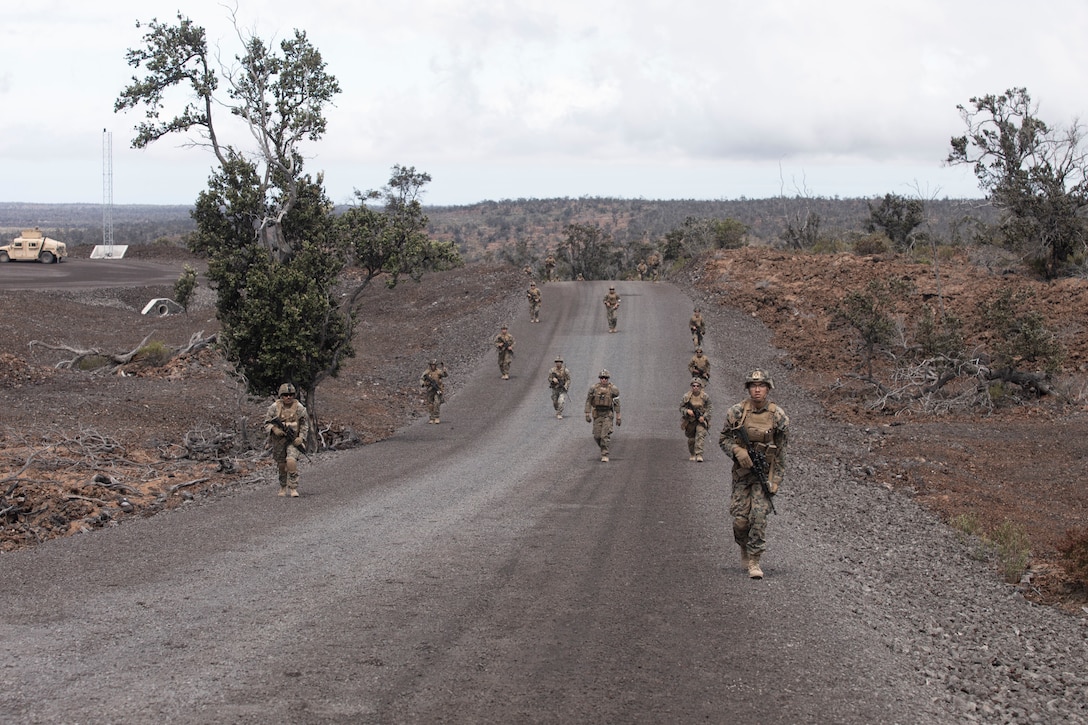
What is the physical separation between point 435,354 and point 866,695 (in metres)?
33.3

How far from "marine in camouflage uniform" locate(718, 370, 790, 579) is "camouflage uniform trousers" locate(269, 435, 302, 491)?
24.6 feet

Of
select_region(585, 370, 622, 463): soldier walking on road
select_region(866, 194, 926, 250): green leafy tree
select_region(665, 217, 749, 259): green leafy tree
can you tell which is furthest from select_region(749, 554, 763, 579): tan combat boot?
select_region(866, 194, 926, 250): green leafy tree

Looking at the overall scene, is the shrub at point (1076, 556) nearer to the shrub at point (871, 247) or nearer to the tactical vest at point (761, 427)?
the tactical vest at point (761, 427)

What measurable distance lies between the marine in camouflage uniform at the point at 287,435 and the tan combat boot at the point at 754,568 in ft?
25.5

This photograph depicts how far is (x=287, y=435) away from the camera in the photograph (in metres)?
15.7

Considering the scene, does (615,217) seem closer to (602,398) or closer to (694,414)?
(602,398)

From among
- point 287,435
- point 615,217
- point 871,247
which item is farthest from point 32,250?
point 615,217

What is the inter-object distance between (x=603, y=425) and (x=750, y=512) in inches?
376

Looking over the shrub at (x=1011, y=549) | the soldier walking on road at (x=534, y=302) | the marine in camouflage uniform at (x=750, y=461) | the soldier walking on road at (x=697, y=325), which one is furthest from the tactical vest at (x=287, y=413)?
the soldier walking on road at (x=534, y=302)

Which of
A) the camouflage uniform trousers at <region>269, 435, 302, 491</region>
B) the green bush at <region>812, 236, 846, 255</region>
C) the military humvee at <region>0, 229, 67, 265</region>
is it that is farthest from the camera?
the military humvee at <region>0, 229, 67, 265</region>

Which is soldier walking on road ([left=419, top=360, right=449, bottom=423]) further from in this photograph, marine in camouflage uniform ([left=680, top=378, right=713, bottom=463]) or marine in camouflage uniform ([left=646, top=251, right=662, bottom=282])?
marine in camouflage uniform ([left=646, top=251, right=662, bottom=282])

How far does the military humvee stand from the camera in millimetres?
73062

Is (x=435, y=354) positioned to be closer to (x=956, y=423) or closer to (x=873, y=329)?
(x=873, y=329)

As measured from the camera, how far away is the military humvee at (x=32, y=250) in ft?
240
